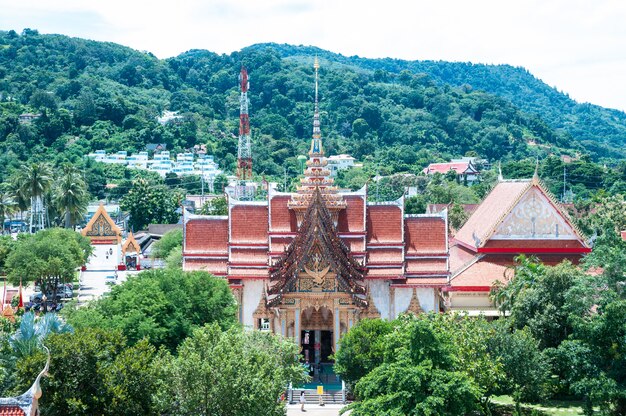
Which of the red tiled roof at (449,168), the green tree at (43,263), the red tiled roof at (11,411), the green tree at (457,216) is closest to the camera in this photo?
the red tiled roof at (11,411)

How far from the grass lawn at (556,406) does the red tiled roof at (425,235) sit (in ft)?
32.4

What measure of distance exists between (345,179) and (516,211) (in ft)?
379

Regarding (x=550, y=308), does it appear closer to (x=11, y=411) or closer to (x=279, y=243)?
(x=279, y=243)

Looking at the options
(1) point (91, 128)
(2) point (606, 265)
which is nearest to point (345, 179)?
(1) point (91, 128)

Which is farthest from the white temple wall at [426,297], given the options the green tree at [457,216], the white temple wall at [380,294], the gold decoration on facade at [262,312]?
the green tree at [457,216]

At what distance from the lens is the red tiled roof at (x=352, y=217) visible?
4853cm

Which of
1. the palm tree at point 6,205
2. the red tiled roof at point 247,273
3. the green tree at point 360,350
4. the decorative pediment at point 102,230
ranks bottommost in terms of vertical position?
the green tree at point 360,350

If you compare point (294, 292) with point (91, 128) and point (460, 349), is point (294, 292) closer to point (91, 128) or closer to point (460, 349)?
point (460, 349)

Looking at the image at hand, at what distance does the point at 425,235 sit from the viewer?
48.9m

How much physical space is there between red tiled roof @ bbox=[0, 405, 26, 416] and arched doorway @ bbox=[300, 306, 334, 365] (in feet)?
73.4

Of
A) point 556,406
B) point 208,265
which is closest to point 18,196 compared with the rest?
point 208,265

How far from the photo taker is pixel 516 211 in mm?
53000

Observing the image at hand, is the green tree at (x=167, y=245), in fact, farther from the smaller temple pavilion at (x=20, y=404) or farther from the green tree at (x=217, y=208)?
the smaller temple pavilion at (x=20, y=404)

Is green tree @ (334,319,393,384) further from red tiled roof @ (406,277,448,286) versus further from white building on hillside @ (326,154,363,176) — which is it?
white building on hillside @ (326,154,363,176)
